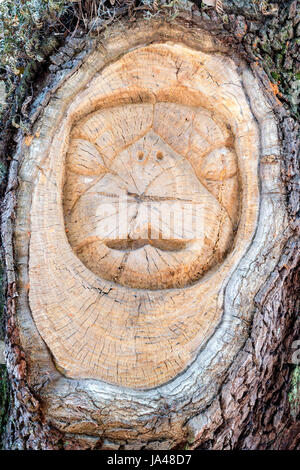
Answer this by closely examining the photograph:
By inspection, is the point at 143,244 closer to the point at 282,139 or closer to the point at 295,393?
the point at 282,139

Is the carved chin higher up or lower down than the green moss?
higher up

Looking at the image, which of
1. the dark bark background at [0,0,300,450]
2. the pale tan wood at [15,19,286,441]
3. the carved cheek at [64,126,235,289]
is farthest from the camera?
the carved cheek at [64,126,235,289]

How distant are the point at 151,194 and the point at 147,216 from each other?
0.44 feet

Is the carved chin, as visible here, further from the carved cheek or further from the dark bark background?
the dark bark background

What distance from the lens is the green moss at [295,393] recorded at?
2.52 meters

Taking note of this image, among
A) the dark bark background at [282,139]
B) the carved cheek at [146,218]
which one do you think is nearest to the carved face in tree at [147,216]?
the carved cheek at [146,218]

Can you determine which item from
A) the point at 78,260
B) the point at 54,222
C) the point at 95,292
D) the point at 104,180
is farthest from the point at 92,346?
the point at 104,180

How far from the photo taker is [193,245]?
101 inches

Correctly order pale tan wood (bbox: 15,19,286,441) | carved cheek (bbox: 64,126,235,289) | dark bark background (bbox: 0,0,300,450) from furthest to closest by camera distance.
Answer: carved cheek (bbox: 64,126,235,289) → dark bark background (bbox: 0,0,300,450) → pale tan wood (bbox: 15,19,286,441)

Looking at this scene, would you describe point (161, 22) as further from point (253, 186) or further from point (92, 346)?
point (92, 346)

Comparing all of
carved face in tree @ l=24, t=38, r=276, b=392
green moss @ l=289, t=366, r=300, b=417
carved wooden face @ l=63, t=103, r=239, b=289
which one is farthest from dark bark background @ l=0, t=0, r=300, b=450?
carved wooden face @ l=63, t=103, r=239, b=289

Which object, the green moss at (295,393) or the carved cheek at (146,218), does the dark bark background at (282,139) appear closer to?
the green moss at (295,393)

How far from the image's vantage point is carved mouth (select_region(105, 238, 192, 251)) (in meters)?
2.54

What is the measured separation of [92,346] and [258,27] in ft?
6.82
